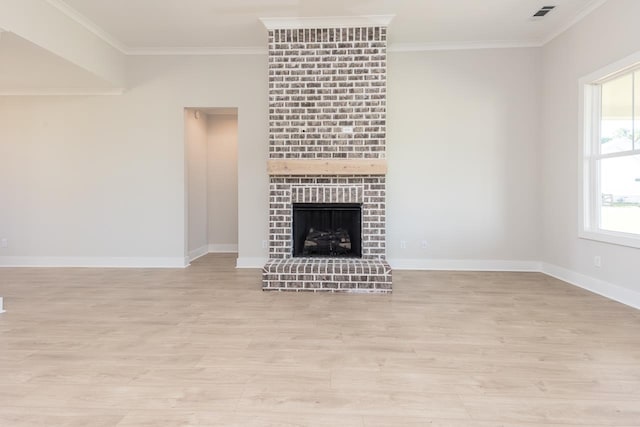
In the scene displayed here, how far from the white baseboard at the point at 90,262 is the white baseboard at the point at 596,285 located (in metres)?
5.08

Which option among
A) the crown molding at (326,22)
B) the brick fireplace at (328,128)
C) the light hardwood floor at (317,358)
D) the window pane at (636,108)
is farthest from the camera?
the brick fireplace at (328,128)

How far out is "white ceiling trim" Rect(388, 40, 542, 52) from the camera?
16.4 ft

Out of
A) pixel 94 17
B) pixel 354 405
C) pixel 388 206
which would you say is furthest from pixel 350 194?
pixel 94 17

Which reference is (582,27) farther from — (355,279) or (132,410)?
(132,410)

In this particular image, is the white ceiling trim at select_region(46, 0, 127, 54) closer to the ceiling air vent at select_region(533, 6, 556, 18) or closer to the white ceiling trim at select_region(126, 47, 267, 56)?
the white ceiling trim at select_region(126, 47, 267, 56)

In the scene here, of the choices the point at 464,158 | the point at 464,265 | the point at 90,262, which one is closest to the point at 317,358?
the point at 464,265

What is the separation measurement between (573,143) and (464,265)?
6.60 ft

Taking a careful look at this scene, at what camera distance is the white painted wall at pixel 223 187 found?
6711mm

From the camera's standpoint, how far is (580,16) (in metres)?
4.14

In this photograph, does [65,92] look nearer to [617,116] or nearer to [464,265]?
[464,265]

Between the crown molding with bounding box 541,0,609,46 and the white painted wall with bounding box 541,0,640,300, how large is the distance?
0.05 meters

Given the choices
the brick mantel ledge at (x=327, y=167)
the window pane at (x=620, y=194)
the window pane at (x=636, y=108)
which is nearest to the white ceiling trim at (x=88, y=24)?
the brick mantel ledge at (x=327, y=167)

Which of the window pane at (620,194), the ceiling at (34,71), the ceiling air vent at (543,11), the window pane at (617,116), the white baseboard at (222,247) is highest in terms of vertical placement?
→ the ceiling air vent at (543,11)

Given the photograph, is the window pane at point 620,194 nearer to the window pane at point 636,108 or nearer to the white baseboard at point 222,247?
the window pane at point 636,108
